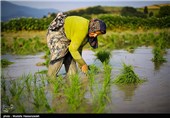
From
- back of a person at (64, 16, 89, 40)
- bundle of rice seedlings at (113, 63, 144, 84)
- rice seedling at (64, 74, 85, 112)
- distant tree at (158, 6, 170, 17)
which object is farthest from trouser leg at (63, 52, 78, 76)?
distant tree at (158, 6, 170, 17)

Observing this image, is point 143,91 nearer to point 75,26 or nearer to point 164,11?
point 75,26

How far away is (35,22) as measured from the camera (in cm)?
1809

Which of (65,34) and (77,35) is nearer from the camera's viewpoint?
(77,35)

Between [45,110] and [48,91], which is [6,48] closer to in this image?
[48,91]

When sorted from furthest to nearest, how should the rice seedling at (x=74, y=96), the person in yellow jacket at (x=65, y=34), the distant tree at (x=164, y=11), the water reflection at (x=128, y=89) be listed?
1. the distant tree at (x=164, y=11)
2. the person in yellow jacket at (x=65, y=34)
3. the water reflection at (x=128, y=89)
4. the rice seedling at (x=74, y=96)

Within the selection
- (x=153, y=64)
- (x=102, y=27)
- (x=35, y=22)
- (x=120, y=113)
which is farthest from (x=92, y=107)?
(x=35, y=22)

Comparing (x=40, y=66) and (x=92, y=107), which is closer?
(x=92, y=107)

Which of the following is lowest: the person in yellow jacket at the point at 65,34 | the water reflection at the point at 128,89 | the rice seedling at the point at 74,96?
the water reflection at the point at 128,89

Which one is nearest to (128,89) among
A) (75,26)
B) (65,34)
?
(75,26)

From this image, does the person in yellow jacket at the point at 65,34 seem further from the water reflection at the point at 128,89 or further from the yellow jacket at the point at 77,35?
the water reflection at the point at 128,89

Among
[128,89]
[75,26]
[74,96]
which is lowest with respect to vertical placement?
[128,89]

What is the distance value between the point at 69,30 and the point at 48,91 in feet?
3.52

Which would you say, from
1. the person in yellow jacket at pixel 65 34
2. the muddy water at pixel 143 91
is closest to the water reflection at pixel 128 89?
the muddy water at pixel 143 91

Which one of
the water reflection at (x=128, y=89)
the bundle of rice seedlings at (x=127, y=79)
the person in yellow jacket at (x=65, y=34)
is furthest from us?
the bundle of rice seedlings at (x=127, y=79)
